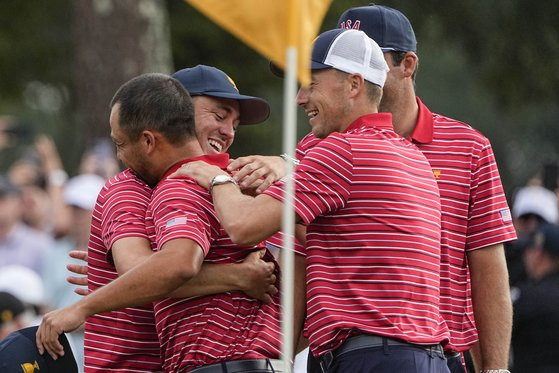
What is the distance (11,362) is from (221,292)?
2.78ft

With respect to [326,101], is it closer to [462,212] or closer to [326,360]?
[462,212]

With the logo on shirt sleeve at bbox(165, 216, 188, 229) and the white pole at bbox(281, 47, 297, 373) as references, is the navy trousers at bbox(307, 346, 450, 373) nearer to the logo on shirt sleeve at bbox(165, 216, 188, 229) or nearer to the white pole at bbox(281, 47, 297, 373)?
the white pole at bbox(281, 47, 297, 373)

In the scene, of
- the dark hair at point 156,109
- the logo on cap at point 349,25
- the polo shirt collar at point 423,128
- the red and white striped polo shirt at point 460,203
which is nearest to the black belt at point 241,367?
the dark hair at point 156,109

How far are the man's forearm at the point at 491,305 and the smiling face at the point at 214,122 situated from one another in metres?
1.13

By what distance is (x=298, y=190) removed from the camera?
4922 mm

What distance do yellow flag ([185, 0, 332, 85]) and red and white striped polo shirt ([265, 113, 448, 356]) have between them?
1.38 feet

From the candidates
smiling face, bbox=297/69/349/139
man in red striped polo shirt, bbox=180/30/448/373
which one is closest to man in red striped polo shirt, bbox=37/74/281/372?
man in red striped polo shirt, bbox=180/30/448/373

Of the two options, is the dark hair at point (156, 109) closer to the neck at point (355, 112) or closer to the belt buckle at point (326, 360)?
the neck at point (355, 112)

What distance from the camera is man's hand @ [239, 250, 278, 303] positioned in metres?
4.99

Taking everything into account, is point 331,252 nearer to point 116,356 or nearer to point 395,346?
point 395,346

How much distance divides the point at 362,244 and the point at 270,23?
0.86 metres

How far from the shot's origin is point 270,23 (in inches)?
185

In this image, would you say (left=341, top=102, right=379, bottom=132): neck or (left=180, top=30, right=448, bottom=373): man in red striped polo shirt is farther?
(left=341, top=102, right=379, bottom=132): neck

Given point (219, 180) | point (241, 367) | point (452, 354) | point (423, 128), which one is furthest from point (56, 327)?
point (423, 128)
